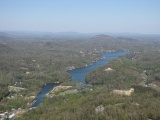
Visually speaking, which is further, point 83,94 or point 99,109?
point 83,94

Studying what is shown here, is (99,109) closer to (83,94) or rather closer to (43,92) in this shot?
(83,94)

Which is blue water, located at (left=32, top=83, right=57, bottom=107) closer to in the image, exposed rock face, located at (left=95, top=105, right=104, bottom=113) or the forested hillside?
the forested hillside

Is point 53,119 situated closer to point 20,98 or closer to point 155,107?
point 155,107

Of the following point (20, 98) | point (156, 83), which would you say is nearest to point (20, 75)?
point (20, 98)

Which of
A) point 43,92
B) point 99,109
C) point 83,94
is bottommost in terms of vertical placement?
point 43,92

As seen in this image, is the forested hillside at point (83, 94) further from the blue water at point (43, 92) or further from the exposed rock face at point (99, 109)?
the blue water at point (43, 92)

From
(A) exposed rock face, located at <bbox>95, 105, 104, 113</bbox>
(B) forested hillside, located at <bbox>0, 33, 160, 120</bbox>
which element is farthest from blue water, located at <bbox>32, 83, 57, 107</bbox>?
(A) exposed rock face, located at <bbox>95, 105, 104, 113</bbox>

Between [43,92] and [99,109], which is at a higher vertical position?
[99,109]

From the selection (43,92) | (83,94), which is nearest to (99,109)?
(83,94)

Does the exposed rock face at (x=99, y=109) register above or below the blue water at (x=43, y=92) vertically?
above

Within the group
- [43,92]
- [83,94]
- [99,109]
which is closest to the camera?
[99,109]

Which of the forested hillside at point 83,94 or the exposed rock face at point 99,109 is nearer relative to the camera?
the forested hillside at point 83,94

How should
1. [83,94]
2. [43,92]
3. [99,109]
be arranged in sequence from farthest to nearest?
[43,92], [83,94], [99,109]

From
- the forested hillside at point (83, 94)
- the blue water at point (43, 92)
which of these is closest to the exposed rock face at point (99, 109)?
the forested hillside at point (83, 94)
